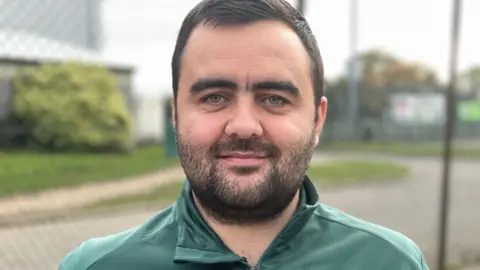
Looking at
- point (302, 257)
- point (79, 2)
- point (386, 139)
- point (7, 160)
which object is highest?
point (79, 2)

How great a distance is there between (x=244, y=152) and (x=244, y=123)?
0.06 m

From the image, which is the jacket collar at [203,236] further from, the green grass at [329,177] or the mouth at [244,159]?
the green grass at [329,177]

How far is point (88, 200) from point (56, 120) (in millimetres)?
8494

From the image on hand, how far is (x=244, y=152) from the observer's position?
1269mm

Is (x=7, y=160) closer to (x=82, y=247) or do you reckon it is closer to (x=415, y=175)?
(x=415, y=175)

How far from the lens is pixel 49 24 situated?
3152cm

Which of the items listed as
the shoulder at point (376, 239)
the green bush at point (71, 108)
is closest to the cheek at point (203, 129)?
the shoulder at point (376, 239)

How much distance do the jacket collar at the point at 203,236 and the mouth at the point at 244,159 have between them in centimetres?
16

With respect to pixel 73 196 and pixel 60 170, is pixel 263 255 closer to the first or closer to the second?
pixel 73 196

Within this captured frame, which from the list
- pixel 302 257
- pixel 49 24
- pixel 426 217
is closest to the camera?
pixel 302 257

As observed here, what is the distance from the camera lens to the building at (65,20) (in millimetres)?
28314

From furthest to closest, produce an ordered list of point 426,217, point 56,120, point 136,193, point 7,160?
1. point 56,120
2. point 7,160
3. point 136,193
4. point 426,217

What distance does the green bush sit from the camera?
57.7ft

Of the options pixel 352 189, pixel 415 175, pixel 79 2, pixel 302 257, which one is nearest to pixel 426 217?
pixel 352 189
